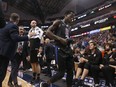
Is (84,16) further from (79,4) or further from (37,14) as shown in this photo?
(37,14)

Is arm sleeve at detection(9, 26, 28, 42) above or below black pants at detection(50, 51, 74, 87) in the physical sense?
above

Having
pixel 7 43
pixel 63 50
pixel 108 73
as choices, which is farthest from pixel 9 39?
pixel 108 73

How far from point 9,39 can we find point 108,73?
2.63 meters

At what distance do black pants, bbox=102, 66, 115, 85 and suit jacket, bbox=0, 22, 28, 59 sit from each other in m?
2.41

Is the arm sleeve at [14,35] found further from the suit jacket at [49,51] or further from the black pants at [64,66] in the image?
the suit jacket at [49,51]

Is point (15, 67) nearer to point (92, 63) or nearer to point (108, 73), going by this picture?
point (92, 63)

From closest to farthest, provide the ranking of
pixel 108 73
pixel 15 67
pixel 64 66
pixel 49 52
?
pixel 64 66 → pixel 108 73 → pixel 15 67 → pixel 49 52

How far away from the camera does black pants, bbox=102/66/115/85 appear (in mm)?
5500

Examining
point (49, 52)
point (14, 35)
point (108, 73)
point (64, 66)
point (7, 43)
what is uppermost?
point (14, 35)

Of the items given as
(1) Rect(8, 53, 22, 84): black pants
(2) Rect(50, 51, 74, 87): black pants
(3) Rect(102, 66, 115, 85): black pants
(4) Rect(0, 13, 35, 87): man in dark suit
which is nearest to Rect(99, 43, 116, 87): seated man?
(3) Rect(102, 66, 115, 85): black pants

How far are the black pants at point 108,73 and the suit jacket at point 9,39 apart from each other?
2409 mm

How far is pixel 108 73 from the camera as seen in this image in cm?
552

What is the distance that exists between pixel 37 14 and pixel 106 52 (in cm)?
2893

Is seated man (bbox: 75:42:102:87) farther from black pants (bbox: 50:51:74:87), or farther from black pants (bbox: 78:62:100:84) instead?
black pants (bbox: 50:51:74:87)
